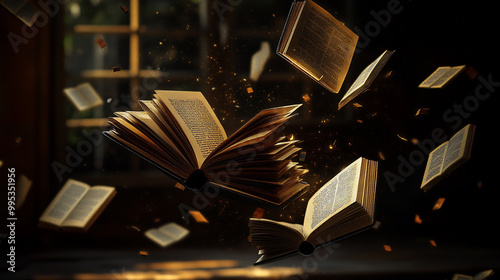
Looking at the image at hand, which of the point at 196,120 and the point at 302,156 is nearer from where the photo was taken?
the point at 196,120

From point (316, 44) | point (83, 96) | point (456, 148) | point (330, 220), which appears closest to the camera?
point (330, 220)

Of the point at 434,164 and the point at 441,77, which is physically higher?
the point at 441,77

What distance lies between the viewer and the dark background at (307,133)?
157 cm

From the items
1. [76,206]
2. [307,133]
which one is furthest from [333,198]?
[76,206]

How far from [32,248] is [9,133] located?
1.27ft

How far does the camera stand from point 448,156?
1525mm

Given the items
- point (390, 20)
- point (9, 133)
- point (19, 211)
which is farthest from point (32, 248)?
point (390, 20)

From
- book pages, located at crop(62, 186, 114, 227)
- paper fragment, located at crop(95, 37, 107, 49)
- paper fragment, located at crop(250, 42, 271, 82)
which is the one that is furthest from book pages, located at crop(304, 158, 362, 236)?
paper fragment, located at crop(95, 37, 107, 49)

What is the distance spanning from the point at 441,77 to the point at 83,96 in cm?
124

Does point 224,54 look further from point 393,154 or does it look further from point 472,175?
point 472,175

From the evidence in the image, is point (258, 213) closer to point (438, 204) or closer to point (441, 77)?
point (438, 204)

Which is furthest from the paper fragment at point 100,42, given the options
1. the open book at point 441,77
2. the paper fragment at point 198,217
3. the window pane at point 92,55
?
the open book at point 441,77

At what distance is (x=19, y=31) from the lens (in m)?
1.54

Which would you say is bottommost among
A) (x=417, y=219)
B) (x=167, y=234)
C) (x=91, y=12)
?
(x=417, y=219)
